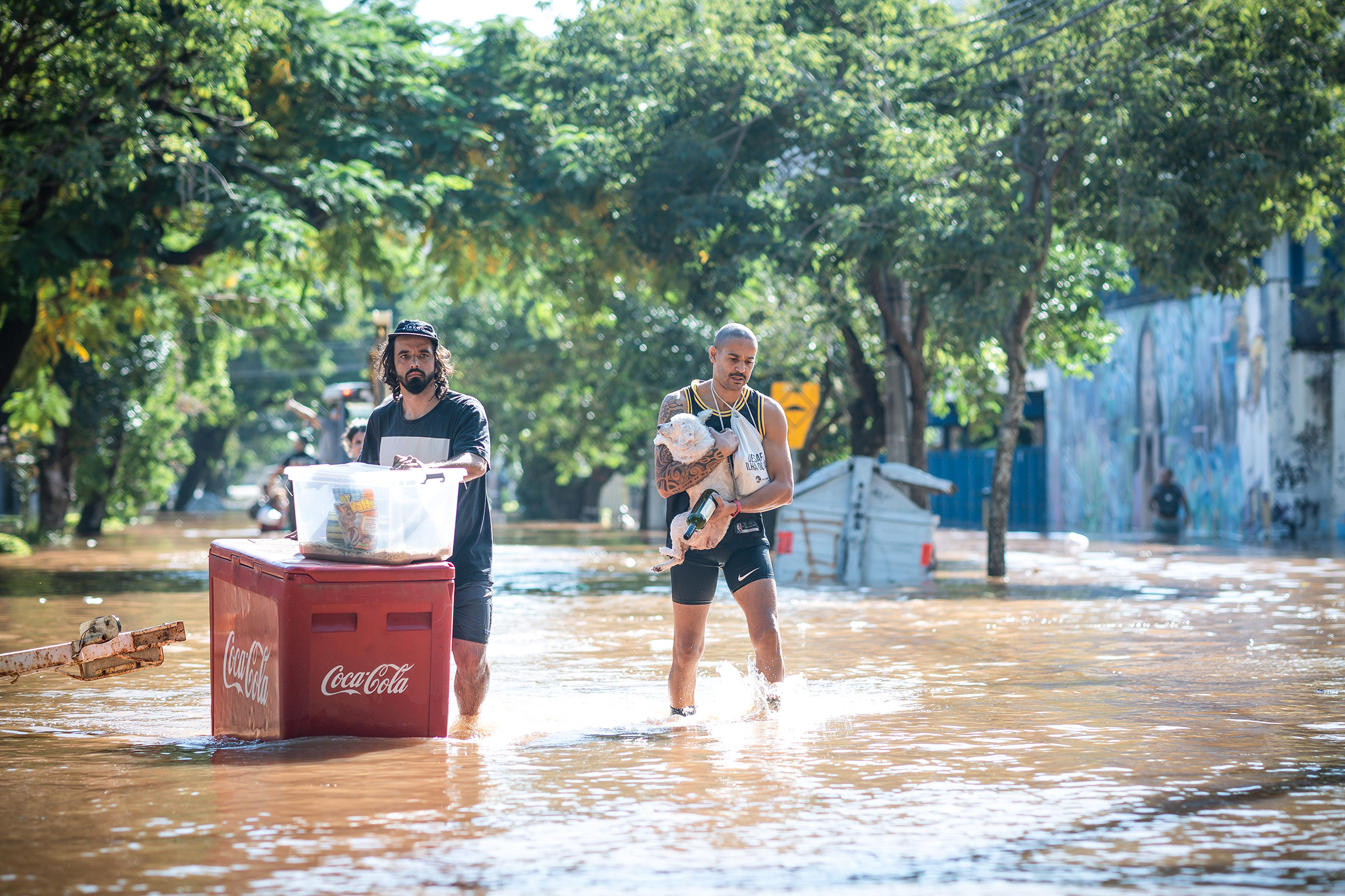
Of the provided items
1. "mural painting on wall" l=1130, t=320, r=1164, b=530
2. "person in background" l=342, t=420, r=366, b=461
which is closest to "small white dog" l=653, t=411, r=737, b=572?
"person in background" l=342, t=420, r=366, b=461

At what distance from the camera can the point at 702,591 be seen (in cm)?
726

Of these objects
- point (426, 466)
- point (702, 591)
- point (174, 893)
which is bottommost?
point (174, 893)

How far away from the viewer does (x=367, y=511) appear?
6281 millimetres

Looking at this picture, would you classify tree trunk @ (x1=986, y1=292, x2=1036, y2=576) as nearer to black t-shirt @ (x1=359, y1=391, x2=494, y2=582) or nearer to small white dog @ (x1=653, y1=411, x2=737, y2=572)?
small white dog @ (x1=653, y1=411, x2=737, y2=572)

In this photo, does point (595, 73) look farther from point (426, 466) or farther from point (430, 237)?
point (426, 466)

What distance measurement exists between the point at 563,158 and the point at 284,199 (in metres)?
3.46

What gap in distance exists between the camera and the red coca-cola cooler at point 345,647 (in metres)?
6.17

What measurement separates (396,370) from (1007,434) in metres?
12.6

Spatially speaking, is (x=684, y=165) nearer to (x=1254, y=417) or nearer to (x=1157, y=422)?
(x=1254, y=417)

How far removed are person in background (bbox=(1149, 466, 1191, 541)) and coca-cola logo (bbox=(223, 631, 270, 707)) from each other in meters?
22.9

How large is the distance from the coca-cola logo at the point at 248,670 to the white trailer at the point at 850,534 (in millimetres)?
11375

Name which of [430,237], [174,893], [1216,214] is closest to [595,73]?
[430,237]

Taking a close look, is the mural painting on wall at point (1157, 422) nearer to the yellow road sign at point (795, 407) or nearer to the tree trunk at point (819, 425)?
the tree trunk at point (819, 425)

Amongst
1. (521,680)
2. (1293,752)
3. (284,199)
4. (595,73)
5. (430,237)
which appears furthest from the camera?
(430,237)
